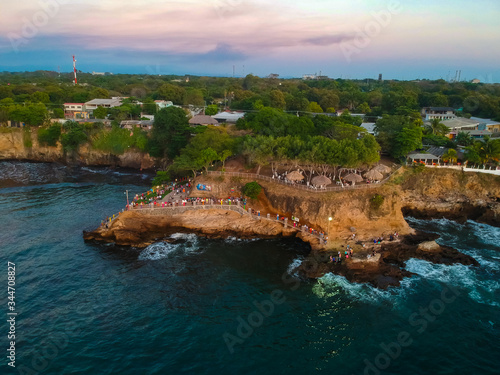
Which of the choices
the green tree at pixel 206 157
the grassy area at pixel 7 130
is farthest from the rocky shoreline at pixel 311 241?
the grassy area at pixel 7 130

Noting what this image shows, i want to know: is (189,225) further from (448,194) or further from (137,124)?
(137,124)

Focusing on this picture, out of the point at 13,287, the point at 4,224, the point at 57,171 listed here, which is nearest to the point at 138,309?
the point at 13,287

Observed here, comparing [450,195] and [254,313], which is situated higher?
[450,195]

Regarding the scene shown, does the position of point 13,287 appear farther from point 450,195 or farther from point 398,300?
point 450,195

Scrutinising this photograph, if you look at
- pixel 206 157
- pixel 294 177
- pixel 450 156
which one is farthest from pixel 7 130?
pixel 450 156

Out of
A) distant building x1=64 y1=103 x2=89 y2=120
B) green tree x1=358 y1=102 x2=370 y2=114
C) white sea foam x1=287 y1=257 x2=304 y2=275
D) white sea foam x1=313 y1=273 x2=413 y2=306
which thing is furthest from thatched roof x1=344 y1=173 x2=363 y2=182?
distant building x1=64 y1=103 x2=89 y2=120

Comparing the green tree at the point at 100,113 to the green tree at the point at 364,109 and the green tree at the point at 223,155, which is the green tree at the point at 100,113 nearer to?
the green tree at the point at 223,155
